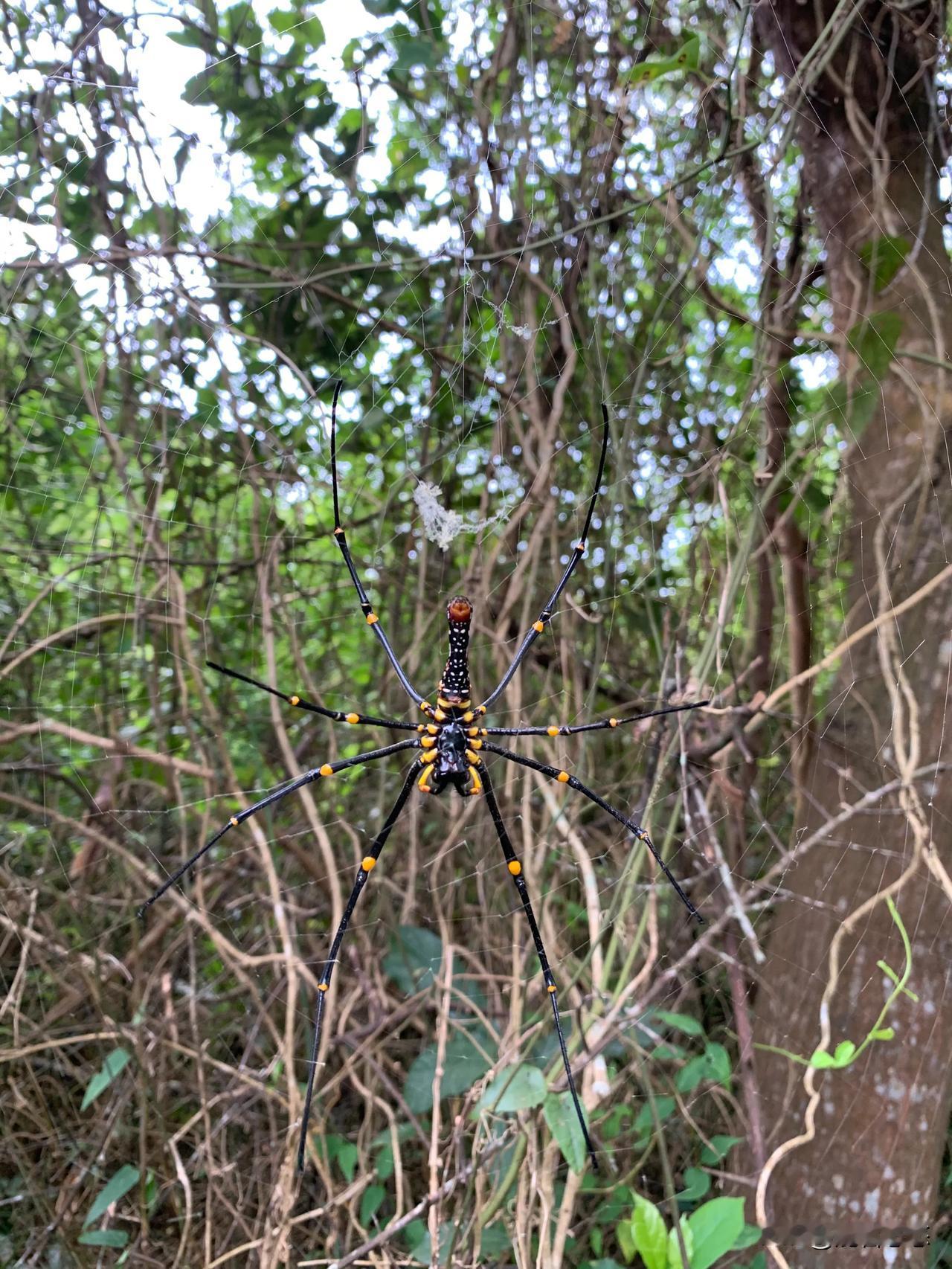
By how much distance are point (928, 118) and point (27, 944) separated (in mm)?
3459

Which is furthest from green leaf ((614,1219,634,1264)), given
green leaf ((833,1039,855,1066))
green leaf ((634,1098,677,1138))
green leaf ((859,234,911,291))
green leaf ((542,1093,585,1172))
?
green leaf ((859,234,911,291))

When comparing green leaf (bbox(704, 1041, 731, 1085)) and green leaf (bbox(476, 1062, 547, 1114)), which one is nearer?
green leaf (bbox(476, 1062, 547, 1114))

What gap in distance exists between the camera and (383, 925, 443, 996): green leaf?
238 cm

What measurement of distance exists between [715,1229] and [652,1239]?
125 millimetres

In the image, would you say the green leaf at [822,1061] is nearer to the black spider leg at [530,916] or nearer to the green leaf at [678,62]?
the black spider leg at [530,916]

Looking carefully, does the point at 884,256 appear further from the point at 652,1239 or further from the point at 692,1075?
the point at 652,1239

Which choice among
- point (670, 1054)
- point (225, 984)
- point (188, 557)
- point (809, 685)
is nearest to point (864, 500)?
point (809, 685)

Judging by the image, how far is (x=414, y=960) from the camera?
7.95 feet

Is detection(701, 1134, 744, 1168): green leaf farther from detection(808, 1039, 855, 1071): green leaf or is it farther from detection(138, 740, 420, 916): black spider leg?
detection(138, 740, 420, 916): black spider leg

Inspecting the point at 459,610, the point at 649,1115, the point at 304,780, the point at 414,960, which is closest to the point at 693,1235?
the point at 649,1115

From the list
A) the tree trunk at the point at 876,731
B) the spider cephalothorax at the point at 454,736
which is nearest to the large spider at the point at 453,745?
the spider cephalothorax at the point at 454,736

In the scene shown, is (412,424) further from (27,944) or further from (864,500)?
(27,944)

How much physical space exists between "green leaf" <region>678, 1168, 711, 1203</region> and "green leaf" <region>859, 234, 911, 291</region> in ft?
7.84

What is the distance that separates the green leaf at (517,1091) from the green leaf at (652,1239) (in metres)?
0.28
